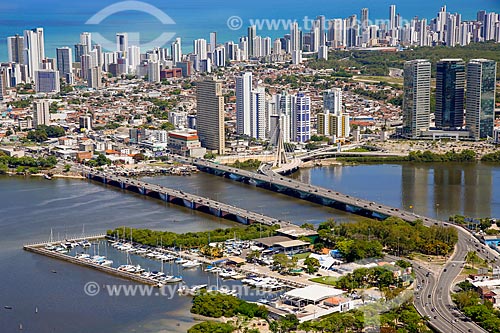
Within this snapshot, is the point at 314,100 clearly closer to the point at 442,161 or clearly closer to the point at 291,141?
the point at 291,141

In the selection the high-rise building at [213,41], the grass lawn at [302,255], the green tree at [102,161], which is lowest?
the grass lawn at [302,255]

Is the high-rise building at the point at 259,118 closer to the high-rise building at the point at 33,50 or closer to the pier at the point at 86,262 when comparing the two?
the pier at the point at 86,262

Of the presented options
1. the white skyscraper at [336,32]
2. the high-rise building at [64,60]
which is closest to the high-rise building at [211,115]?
the high-rise building at [64,60]

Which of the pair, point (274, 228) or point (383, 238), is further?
point (274, 228)

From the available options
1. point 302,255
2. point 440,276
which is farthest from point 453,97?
point 440,276

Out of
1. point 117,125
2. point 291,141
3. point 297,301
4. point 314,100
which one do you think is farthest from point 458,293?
point 314,100
